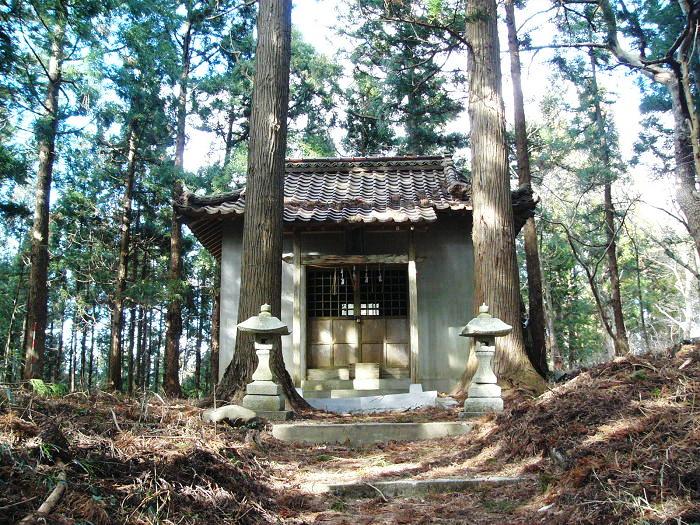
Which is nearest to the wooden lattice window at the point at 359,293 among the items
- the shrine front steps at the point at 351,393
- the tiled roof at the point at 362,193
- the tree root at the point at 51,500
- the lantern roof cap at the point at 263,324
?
the tiled roof at the point at 362,193

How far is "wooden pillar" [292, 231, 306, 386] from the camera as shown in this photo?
10039mm

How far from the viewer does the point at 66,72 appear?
13.6 meters

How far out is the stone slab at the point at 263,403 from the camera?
6.63m

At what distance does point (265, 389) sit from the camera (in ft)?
22.0

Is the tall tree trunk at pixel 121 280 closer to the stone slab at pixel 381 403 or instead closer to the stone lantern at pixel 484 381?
the stone slab at pixel 381 403

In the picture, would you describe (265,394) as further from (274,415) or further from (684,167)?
(684,167)

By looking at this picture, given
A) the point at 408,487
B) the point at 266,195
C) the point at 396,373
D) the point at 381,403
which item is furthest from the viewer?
the point at 396,373

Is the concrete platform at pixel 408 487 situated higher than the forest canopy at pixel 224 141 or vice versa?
the forest canopy at pixel 224 141

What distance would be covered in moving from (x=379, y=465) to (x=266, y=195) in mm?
4152

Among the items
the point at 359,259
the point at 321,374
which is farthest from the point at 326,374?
the point at 359,259

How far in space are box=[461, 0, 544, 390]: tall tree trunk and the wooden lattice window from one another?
9.71ft

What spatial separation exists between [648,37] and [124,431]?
16063mm

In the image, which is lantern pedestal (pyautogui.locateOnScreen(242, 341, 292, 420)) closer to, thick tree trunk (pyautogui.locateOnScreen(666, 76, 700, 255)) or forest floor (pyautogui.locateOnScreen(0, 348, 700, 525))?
forest floor (pyautogui.locateOnScreen(0, 348, 700, 525))

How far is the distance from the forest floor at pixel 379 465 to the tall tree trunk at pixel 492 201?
2371 mm
